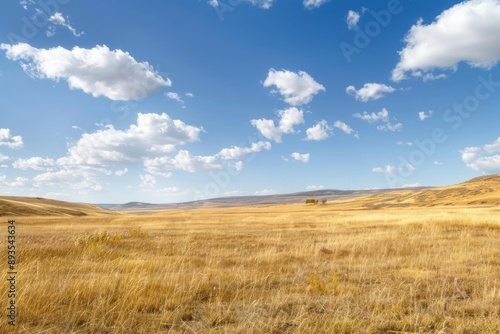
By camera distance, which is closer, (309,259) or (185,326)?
(185,326)

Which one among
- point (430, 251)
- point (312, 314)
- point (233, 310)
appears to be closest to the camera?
point (312, 314)

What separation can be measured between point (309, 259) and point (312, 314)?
603 cm

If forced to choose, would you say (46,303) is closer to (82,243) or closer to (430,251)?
(82,243)

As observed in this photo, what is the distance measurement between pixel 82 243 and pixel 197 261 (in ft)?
26.1

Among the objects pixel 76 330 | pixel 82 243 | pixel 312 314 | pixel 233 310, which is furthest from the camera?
pixel 82 243

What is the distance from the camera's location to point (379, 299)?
6426 millimetres

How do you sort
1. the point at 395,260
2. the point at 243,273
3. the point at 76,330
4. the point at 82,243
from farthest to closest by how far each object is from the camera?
the point at 82,243 < the point at 395,260 < the point at 243,273 < the point at 76,330

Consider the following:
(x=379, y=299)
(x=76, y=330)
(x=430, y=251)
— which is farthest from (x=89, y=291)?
(x=430, y=251)

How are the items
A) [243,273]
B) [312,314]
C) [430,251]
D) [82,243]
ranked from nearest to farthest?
1. [312,314]
2. [243,273]
3. [430,251]
4. [82,243]

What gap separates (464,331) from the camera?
16.3 feet

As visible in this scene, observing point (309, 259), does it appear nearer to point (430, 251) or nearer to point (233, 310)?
point (430, 251)

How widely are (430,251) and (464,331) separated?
28.5 feet

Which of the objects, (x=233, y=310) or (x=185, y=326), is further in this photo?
(x=233, y=310)

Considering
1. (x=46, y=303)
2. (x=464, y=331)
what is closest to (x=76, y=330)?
(x=46, y=303)
